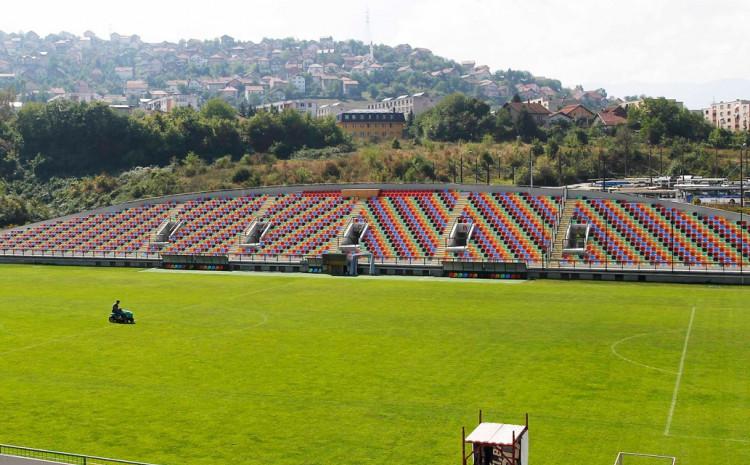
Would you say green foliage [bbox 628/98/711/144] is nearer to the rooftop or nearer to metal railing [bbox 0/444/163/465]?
the rooftop

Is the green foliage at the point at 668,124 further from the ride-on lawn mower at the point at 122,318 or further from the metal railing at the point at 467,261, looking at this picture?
the ride-on lawn mower at the point at 122,318

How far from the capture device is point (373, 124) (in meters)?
194

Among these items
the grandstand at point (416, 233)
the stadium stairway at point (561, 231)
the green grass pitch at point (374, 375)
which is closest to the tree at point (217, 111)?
the grandstand at point (416, 233)

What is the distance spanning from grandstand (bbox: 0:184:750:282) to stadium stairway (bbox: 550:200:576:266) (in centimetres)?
10

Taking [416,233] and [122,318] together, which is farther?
[416,233]

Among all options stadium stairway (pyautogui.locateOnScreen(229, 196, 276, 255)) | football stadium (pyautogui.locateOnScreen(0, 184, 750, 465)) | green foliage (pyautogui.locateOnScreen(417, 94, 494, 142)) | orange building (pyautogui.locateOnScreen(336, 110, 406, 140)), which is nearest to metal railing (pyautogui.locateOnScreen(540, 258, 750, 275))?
football stadium (pyautogui.locateOnScreen(0, 184, 750, 465))

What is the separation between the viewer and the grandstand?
74000 mm

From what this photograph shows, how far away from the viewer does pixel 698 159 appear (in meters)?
144

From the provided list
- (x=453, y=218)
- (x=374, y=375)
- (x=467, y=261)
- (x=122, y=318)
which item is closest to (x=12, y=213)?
(x=453, y=218)

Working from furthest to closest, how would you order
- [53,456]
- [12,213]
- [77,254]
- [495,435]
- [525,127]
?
[525,127] → [12,213] → [77,254] → [53,456] → [495,435]

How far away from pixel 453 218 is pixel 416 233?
12.9ft

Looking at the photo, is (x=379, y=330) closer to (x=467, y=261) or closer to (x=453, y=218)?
(x=467, y=261)

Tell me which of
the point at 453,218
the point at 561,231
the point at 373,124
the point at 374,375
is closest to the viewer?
the point at 374,375

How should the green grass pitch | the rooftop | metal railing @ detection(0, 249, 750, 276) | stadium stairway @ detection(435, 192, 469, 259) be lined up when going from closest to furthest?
the rooftop, the green grass pitch, metal railing @ detection(0, 249, 750, 276), stadium stairway @ detection(435, 192, 469, 259)
